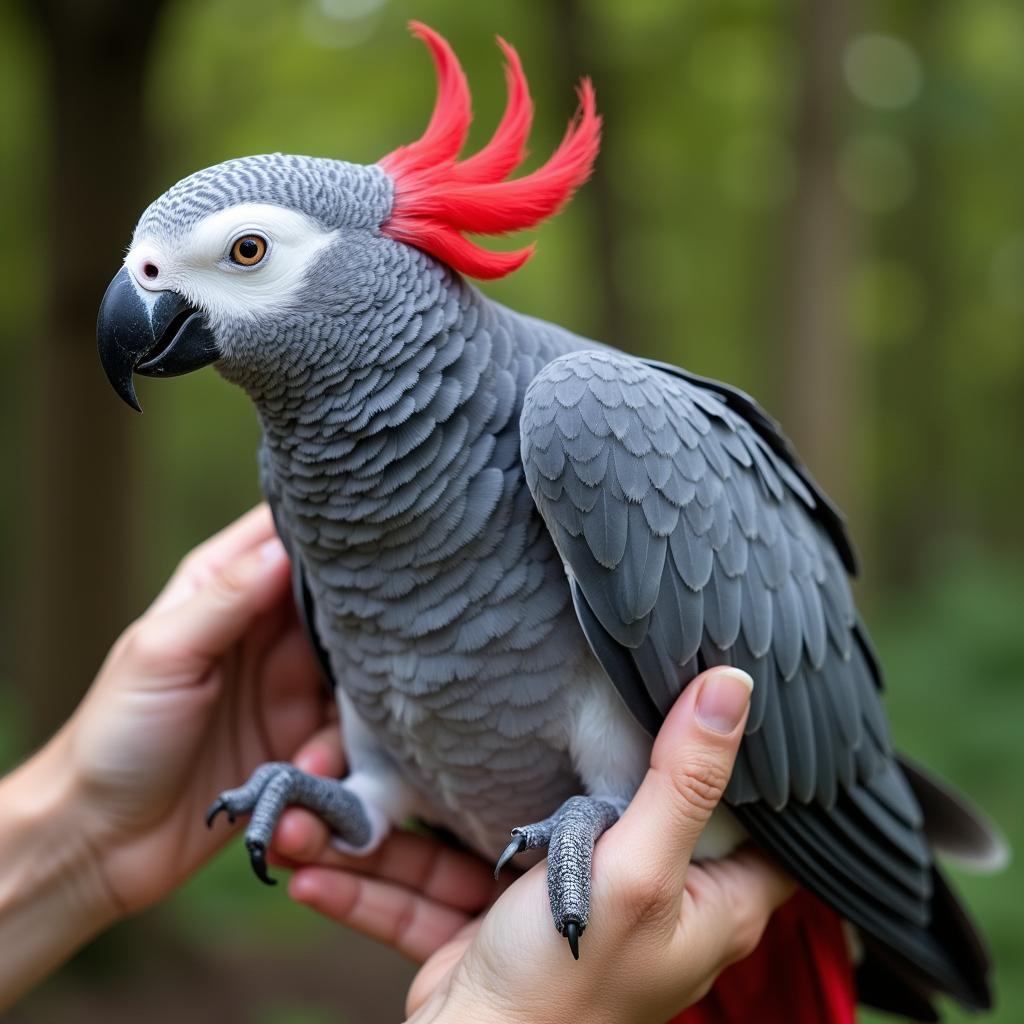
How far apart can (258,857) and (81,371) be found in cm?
189

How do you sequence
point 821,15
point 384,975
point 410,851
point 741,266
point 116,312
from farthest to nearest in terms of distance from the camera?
point 741,266 < point 384,975 < point 821,15 < point 410,851 < point 116,312

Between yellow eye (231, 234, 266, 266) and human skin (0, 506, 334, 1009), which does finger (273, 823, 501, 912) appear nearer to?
human skin (0, 506, 334, 1009)

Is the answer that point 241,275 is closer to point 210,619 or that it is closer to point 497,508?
point 497,508

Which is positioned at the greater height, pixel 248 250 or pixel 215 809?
pixel 248 250

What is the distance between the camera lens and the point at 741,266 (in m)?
8.36

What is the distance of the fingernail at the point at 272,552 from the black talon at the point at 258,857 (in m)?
0.49

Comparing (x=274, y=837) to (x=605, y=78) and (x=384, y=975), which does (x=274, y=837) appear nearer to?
(x=384, y=975)

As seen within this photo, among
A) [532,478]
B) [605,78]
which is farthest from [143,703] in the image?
[605,78]

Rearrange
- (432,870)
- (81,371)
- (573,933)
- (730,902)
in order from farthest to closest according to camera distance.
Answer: (81,371) < (432,870) < (730,902) < (573,933)

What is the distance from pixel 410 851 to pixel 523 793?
45 centimetres

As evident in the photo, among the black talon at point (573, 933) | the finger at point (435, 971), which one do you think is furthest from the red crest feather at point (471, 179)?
the finger at point (435, 971)

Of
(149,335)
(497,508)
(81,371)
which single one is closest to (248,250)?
(149,335)

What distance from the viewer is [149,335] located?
1301mm

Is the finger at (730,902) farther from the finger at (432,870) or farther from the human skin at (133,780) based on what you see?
the human skin at (133,780)
